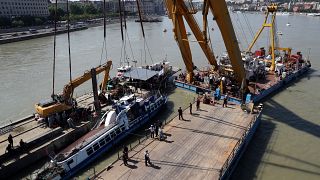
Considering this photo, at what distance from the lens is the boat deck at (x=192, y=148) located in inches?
723

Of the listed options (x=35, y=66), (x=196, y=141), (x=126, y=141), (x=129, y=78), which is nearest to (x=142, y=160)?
(x=196, y=141)

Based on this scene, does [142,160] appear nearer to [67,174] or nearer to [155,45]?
[67,174]

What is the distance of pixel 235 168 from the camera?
21.6 metres

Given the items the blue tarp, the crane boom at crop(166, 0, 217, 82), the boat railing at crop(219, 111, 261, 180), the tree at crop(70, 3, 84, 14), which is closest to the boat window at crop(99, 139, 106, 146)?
the boat railing at crop(219, 111, 261, 180)

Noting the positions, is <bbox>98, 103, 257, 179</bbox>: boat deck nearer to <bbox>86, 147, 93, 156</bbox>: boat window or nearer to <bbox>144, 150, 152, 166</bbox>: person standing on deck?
<bbox>144, 150, 152, 166</bbox>: person standing on deck

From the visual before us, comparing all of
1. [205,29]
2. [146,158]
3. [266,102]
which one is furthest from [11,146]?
[266,102]

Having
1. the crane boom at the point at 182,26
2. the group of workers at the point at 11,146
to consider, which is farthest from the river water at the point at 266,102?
the group of workers at the point at 11,146

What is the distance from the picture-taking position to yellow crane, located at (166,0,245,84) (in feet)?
101

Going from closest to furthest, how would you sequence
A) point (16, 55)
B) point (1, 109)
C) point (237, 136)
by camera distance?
point (237, 136), point (1, 109), point (16, 55)

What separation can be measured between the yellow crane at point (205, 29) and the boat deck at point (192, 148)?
705 cm

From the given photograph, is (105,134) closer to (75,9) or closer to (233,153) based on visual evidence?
(233,153)

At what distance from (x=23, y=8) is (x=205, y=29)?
156m

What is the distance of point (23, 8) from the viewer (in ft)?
538

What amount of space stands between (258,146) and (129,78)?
59.4ft
